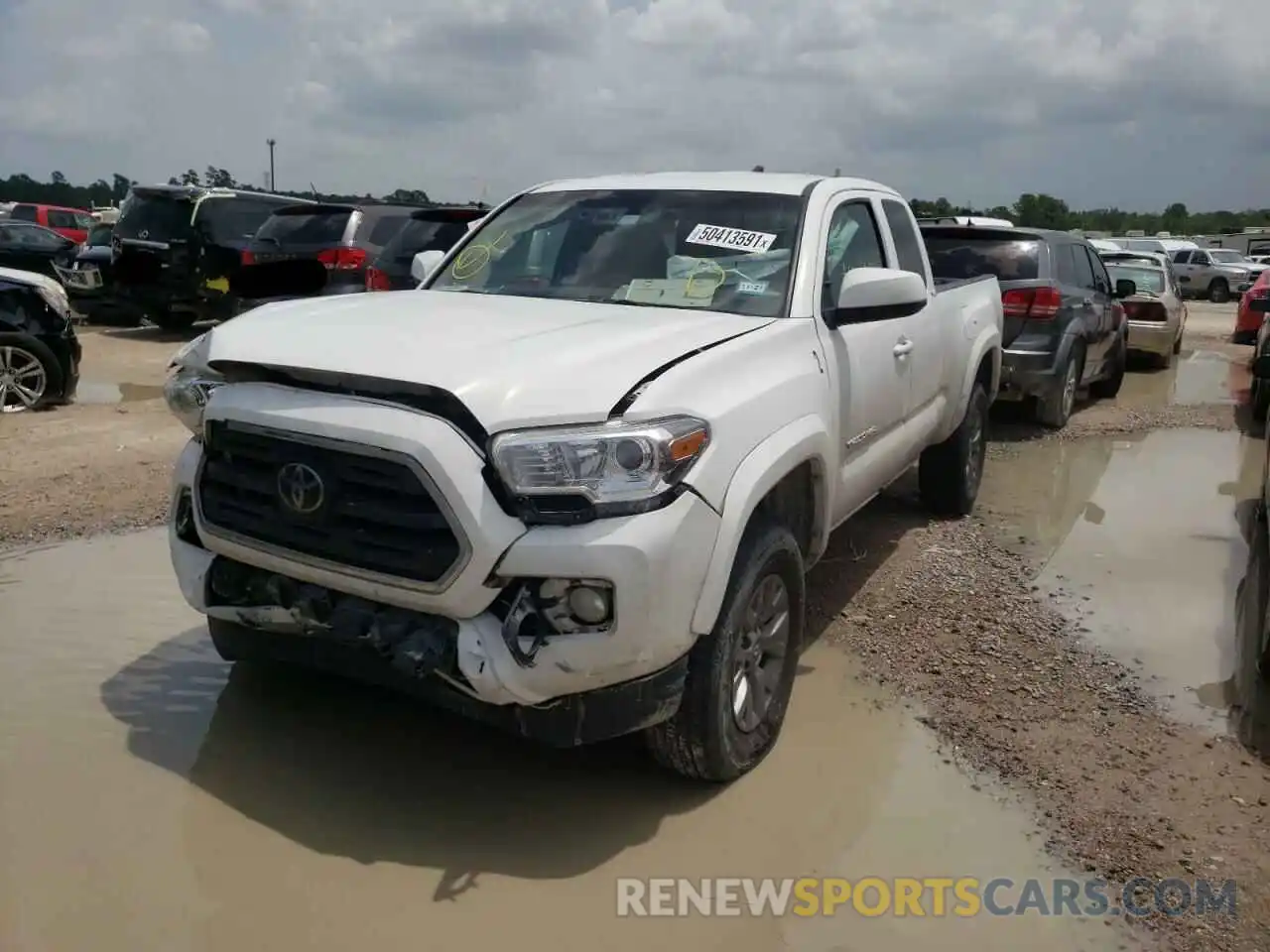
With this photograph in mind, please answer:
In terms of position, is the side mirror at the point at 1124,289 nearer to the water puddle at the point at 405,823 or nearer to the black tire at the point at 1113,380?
the black tire at the point at 1113,380

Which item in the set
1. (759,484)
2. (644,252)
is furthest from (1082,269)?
(759,484)

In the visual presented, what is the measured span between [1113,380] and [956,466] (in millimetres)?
6194

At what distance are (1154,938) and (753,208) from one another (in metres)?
2.92

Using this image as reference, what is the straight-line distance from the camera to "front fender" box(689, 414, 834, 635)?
3.00 metres

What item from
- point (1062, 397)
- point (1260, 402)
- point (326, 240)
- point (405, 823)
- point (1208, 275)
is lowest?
point (405, 823)

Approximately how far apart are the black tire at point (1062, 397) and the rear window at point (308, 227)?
740 centimetres

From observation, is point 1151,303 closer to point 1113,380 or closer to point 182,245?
point 1113,380

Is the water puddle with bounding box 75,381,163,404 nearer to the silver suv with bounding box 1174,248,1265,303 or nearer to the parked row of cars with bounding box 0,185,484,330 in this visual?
the parked row of cars with bounding box 0,185,484,330

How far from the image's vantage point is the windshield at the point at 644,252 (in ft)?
13.4

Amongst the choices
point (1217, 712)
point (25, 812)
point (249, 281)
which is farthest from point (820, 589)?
point (249, 281)

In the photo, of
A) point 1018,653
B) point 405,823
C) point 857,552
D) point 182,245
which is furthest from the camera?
point 182,245

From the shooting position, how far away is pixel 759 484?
10.6 feet

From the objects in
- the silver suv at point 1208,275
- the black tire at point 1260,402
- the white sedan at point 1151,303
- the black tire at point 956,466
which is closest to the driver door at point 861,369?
the black tire at point 956,466

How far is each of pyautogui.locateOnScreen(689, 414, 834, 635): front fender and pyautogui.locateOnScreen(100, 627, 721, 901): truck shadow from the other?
759mm
